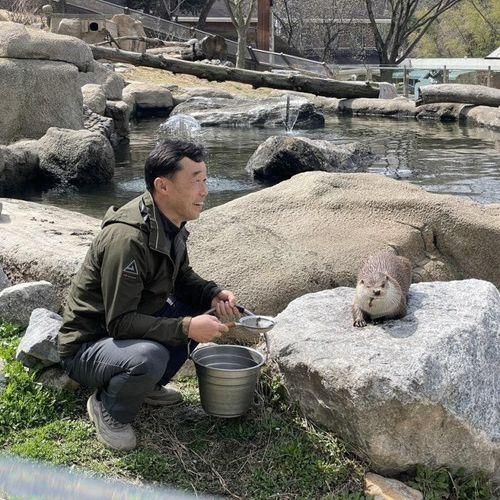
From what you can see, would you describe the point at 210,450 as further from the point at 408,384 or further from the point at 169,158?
the point at 169,158

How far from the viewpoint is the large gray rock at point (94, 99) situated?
1534 cm

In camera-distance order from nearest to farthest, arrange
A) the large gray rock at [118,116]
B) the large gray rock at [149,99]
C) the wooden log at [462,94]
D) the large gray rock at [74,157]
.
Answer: the large gray rock at [74,157]
the large gray rock at [118,116]
the wooden log at [462,94]
the large gray rock at [149,99]

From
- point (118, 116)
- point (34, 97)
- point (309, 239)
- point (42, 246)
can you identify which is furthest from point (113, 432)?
point (118, 116)

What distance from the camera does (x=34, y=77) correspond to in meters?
12.6

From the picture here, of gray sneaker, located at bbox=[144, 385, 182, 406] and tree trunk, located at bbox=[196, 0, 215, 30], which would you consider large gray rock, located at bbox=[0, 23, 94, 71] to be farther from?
tree trunk, located at bbox=[196, 0, 215, 30]

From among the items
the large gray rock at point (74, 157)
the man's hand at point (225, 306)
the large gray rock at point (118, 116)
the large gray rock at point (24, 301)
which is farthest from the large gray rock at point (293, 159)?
the man's hand at point (225, 306)

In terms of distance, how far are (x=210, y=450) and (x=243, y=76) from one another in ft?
62.4

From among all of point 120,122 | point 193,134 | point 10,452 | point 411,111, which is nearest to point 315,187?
point 10,452

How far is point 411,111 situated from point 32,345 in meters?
19.7

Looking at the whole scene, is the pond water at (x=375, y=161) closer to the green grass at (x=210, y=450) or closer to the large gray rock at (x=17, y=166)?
the large gray rock at (x=17, y=166)

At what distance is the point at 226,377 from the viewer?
3426 millimetres

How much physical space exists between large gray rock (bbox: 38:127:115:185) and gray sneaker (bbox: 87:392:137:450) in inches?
319

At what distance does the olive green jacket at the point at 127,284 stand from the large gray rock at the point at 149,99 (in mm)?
18360

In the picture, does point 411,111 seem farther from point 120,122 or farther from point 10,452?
point 10,452
